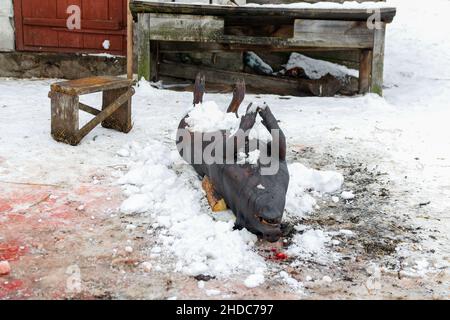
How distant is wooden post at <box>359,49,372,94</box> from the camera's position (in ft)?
28.3

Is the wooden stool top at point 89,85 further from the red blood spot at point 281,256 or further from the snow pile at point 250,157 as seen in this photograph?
the red blood spot at point 281,256

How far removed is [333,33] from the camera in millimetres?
8414

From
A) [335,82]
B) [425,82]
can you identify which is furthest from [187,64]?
[425,82]

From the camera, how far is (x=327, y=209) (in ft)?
14.6

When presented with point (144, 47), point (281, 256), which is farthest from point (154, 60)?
point (281, 256)

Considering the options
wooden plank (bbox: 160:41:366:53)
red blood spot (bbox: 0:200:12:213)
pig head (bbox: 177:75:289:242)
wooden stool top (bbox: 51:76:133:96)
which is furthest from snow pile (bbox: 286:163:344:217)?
wooden plank (bbox: 160:41:366:53)

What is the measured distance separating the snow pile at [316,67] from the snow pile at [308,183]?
5.11 m

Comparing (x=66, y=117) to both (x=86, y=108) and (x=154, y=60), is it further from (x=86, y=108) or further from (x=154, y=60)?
(x=154, y=60)

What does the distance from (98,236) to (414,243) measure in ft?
7.18

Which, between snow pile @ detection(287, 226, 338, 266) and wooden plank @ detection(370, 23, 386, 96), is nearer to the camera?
snow pile @ detection(287, 226, 338, 266)

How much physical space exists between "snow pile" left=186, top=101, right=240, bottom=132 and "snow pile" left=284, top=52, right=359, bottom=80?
17.1 ft

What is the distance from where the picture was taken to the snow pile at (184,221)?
3455 millimetres

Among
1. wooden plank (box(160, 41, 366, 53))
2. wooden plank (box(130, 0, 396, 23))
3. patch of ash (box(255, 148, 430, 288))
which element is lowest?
patch of ash (box(255, 148, 430, 288))

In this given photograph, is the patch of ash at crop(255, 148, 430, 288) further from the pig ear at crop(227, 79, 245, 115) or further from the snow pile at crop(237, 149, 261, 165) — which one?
the pig ear at crop(227, 79, 245, 115)
